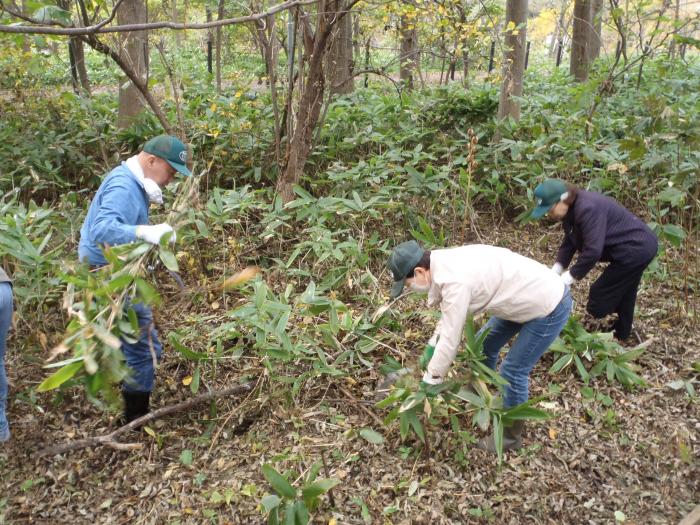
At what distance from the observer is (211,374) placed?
137 inches

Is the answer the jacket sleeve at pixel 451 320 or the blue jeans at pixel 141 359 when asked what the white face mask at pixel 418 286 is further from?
the blue jeans at pixel 141 359

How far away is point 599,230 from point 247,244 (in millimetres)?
2766

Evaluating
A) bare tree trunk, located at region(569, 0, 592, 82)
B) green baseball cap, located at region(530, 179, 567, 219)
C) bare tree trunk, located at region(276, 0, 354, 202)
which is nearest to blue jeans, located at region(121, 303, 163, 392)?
bare tree trunk, located at region(276, 0, 354, 202)

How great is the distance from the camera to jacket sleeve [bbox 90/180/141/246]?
257 centimetres

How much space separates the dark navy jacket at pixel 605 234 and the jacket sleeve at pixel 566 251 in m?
0.11

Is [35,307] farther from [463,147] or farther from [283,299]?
[463,147]

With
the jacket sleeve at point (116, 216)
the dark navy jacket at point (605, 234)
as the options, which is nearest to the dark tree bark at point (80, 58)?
the jacket sleeve at point (116, 216)

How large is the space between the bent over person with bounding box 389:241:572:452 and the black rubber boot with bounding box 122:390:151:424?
63.4 inches

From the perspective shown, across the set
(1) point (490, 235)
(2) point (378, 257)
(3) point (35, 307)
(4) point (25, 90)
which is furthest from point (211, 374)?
(4) point (25, 90)

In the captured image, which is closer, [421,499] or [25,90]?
[421,499]

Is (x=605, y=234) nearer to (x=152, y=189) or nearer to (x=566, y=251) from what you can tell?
(x=566, y=251)

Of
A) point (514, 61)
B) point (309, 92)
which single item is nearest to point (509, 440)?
point (309, 92)

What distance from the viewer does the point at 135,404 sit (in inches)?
123

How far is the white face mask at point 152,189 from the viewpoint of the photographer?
2.83 m
